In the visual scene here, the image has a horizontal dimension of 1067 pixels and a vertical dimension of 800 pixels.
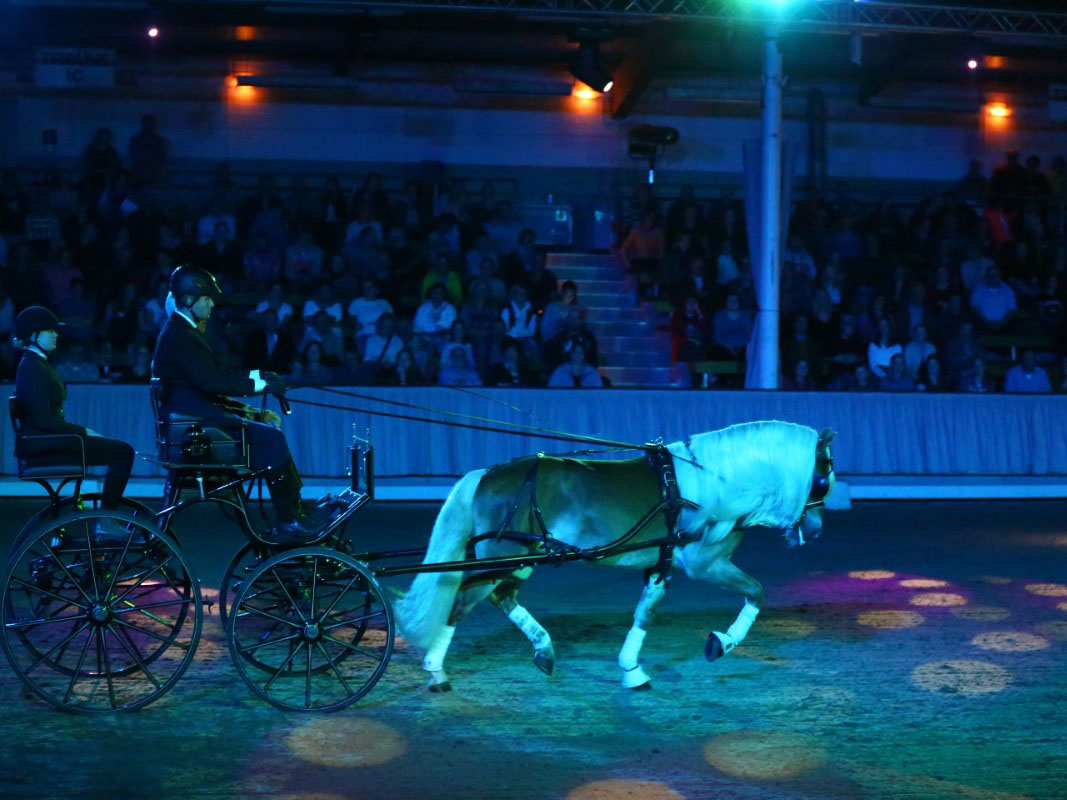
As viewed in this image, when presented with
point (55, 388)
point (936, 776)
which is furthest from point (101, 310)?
point (936, 776)

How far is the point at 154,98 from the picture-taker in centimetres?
2112

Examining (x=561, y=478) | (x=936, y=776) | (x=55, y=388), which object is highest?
(x=55, y=388)

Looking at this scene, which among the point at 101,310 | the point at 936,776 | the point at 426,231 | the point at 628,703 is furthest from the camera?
the point at 426,231

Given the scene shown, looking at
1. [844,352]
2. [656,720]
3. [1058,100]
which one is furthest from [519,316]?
[1058,100]

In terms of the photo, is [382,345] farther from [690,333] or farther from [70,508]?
[70,508]

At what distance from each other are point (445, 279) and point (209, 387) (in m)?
11.4

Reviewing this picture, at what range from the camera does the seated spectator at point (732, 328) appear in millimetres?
17500

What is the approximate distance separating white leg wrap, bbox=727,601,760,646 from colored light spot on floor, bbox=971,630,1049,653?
171 cm

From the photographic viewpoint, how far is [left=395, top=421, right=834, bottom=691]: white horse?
6.95m

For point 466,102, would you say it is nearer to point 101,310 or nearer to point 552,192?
point 552,192

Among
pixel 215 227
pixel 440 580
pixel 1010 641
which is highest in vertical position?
pixel 215 227

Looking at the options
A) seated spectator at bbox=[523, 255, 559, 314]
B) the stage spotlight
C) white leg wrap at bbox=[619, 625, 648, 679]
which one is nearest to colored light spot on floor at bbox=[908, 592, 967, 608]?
white leg wrap at bbox=[619, 625, 648, 679]

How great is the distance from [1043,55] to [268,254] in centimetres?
1392

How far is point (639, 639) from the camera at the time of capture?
6984mm
